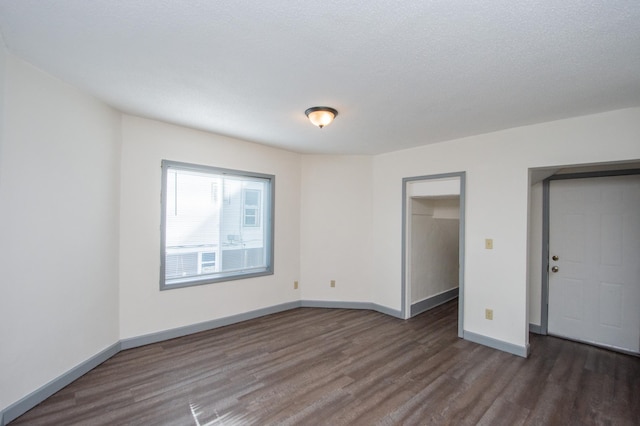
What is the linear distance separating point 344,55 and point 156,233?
2.79 meters

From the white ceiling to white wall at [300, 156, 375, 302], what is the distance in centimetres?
175

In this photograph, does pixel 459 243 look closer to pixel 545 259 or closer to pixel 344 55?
pixel 545 259

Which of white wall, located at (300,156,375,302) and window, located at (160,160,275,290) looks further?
white wall, located at (300,156,375,302)

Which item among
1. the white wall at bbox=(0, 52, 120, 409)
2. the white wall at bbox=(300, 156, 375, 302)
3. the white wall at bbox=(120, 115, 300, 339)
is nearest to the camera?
the white wall at bbox=(0, 52, 120, 409)

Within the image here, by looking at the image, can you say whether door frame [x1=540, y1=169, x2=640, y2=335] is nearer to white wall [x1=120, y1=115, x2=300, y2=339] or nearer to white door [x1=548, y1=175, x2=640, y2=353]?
white door [x1=548, y1=175, x2=640, y2=353]

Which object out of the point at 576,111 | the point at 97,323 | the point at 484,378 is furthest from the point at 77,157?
the point at 576,111

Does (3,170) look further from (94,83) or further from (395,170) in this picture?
(395,170)

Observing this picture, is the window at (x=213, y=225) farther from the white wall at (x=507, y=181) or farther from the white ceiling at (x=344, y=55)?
the white wall at (x=507, y=181)

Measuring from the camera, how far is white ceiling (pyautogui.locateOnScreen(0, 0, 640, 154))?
1490 mm

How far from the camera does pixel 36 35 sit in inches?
68.9

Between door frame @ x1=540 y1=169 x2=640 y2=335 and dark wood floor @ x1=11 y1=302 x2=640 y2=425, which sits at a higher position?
door frame @ x1=540 y1=169 x2=640 y2=335

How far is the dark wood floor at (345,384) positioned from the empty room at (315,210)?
3 cm

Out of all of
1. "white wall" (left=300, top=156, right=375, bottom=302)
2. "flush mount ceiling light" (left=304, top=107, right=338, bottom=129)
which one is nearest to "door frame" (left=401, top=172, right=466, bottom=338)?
"white wall" (left=300, top=156, right=375, bottom=302)

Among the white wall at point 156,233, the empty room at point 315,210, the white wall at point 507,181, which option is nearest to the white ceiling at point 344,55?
the empty room at point 315,210
